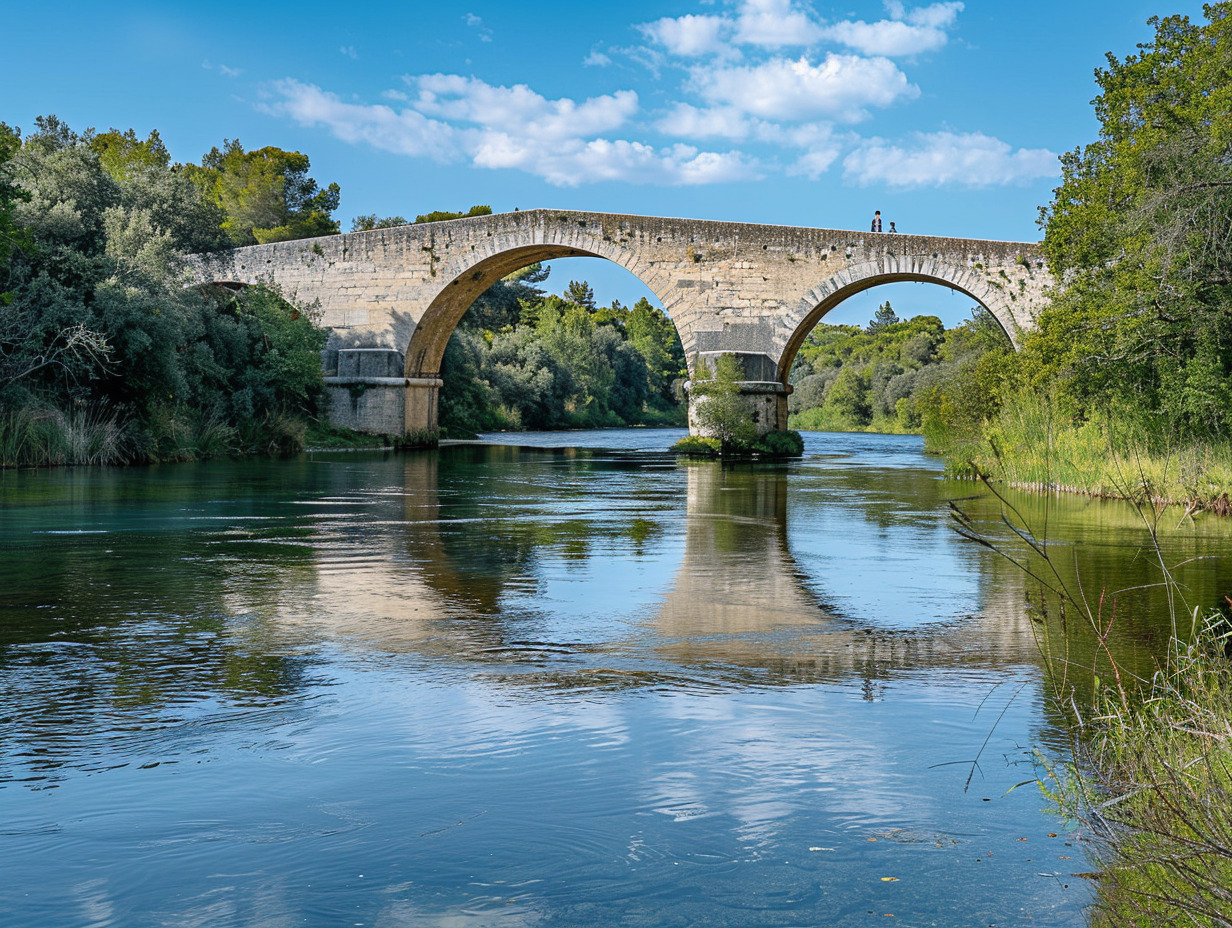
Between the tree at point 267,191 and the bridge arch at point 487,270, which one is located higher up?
the tree at point 267,191

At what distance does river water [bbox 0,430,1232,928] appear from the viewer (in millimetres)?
2707

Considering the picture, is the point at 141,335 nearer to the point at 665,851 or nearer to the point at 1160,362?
the point at 1160,362

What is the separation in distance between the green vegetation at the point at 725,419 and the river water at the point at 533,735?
17253 millimetres

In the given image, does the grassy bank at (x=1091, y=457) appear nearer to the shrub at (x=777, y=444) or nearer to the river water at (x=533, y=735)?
the river water at (x=533, y=735)

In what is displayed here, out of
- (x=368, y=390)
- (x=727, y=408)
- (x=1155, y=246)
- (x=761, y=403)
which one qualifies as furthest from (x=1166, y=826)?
(x=368, y=390)

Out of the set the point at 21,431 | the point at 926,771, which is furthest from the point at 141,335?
the point at 926,771

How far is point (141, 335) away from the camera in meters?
19.3

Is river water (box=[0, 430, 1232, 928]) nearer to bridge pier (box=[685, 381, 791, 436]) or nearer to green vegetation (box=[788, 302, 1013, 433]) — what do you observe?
bridge pier (box=[685, 381, 791, 436])

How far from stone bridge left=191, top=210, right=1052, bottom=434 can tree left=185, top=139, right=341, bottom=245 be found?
29750 mm

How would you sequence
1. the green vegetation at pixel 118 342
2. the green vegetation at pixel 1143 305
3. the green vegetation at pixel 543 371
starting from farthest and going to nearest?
1. the green vegetation at pixel 543 371
2. the green vegetation at pixel 118 342
3. the green vegetation at pixel 1143 305


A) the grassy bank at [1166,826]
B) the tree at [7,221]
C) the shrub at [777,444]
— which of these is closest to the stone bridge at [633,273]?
the shrub at [777,444]

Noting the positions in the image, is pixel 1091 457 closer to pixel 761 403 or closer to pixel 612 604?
pixel 612 604

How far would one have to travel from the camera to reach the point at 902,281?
89.4ft

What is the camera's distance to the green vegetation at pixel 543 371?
4391 centimetres
